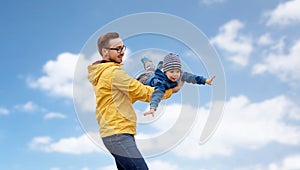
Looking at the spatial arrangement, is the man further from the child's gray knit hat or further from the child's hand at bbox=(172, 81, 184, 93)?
the child's gray knit hat

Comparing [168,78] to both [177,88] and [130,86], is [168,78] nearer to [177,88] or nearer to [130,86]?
[177,88]

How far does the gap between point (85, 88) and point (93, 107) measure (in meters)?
0.25

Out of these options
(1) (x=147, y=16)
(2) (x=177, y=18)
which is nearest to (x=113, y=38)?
(1) (x=147, y=16)

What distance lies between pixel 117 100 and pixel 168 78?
0.52 meters

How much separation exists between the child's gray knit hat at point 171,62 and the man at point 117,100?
0.75 feet

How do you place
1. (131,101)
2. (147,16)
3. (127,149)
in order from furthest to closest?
(147,16)
(131,101)
(127,149)

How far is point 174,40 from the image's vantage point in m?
4.03

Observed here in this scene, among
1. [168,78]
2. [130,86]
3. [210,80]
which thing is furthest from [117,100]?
[210,80]

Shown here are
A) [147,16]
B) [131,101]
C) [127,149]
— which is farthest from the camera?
[147,16]

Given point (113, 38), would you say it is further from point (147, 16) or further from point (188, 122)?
point (188, 122)

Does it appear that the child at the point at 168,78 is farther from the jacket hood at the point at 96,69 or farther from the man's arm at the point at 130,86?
the jacket hood at the point at 96,69

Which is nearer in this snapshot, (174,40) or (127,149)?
(127,149)

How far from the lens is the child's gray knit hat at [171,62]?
3.76 m

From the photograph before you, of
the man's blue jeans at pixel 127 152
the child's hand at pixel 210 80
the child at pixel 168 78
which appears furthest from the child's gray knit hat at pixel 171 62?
the man's blue jeans at pixel 127 152
